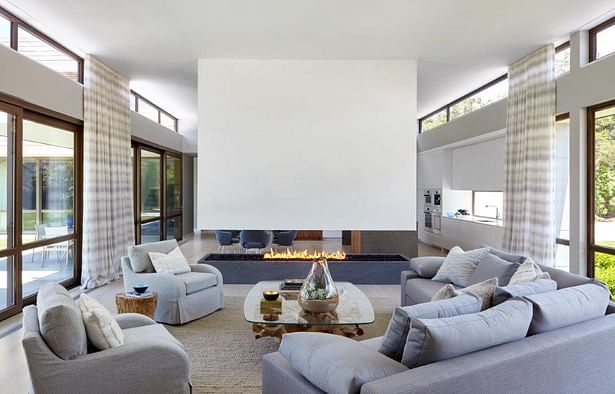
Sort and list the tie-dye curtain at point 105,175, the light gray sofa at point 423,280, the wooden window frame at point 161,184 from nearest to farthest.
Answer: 1. the light gray sofa at point 423,280
2. the tie-dye curtain at point 105,175
3. the wooden window frame at point 161,184

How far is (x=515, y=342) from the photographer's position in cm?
201

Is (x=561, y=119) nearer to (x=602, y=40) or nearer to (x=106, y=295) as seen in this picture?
(x=602, y=40)

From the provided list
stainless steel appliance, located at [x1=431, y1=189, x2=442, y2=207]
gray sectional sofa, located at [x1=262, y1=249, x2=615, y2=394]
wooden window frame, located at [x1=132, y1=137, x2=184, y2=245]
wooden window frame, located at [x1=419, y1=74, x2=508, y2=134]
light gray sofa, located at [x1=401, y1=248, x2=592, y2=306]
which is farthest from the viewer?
stainless steel appliance, located at [x1=431, y1=189, x2=442, y2=207]

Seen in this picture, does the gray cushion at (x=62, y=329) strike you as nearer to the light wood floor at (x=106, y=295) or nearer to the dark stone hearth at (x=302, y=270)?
the light wood floor at (x=106, y=295)

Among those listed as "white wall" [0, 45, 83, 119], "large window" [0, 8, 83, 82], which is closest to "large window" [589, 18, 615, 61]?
"white wall" [0, 45, 83, 119]

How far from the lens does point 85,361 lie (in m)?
2.34

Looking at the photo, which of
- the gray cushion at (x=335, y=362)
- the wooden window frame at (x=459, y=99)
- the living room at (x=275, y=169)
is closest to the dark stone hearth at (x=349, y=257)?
the living room at (x=275, y=169)

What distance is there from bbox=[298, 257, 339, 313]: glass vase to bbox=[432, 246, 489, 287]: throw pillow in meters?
1.35

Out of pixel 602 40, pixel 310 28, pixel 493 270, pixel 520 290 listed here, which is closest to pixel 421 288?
pixel 493 270

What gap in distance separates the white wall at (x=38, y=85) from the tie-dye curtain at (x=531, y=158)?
6202 mm

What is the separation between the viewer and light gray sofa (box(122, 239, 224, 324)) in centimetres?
431

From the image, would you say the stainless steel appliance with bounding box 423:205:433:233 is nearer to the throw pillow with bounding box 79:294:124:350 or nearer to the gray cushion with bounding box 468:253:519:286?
the gray cushion with bounding box 468:253:519:286

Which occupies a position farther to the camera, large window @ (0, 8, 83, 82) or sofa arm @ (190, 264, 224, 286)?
sofa arm @ (190, 264, 224, 286)

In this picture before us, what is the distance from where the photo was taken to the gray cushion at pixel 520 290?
7.77 feet
